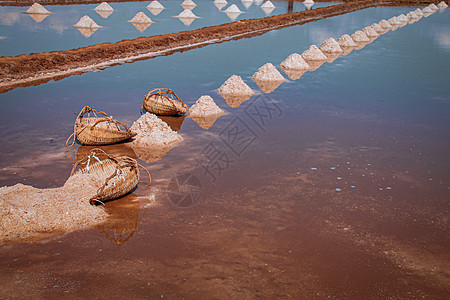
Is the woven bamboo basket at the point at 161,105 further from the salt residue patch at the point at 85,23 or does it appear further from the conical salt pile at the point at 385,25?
the conical salt pile at the point at 385,25

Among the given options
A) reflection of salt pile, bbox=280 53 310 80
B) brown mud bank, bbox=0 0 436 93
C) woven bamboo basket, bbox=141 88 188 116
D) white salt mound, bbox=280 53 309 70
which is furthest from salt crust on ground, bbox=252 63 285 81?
brown mud bank, bbox=0 0 436 93

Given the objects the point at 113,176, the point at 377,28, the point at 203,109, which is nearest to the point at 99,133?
the point at 113,176

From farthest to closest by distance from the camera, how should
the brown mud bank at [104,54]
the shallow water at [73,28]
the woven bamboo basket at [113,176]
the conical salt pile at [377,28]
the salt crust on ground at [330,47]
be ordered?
the conical salt pile at [377,28], the salt crust on ground at [330,47], the shallow water at [73,28], the brown mud bank at [104,54], the woven bamboo basket at [113,176]

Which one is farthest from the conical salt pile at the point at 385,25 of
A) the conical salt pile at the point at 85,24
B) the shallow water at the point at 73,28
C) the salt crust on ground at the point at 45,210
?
the salt crust on ground at the point at 45,210

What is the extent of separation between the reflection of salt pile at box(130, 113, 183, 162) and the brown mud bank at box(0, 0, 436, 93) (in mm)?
4693

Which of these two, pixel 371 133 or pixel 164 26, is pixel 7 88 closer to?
pixel 371 133

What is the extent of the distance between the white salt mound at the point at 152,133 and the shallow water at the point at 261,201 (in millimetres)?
317

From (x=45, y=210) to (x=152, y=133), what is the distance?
8.74 ft

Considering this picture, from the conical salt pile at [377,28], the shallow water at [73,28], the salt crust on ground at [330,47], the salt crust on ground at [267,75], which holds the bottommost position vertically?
the salt crust on ground at [267,75]

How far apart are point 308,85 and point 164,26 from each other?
1178cm

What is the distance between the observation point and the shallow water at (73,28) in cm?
1465

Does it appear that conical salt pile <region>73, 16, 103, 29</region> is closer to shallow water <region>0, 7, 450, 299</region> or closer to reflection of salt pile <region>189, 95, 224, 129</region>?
shallow water <region>0, 7, 450, 299</region>

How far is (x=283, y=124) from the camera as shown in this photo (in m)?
8.09

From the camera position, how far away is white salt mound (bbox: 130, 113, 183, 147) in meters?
6.71
